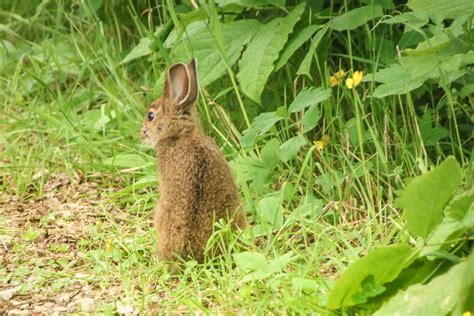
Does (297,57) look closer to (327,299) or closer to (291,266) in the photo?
(291,266)

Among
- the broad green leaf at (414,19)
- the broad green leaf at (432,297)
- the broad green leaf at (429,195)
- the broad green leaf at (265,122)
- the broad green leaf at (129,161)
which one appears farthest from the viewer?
the broad green leaf at (129,161)

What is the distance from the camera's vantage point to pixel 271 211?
4840mm

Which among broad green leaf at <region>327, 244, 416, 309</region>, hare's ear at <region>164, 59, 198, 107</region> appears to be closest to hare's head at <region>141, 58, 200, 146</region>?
hare's ear at <region>164, 59, 198, 107</region>

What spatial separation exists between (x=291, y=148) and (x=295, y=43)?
560 millimetres

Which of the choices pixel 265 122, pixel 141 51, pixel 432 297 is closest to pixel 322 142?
pixel 265 122

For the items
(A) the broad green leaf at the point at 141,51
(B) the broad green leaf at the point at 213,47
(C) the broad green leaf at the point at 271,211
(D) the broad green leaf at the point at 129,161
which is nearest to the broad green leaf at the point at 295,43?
(B) the broad green leaf at the point at 213,47

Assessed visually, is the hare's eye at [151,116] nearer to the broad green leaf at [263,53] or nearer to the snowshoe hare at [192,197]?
the snowshoe hare at [192,197]

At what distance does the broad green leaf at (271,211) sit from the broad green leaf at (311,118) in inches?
14.7

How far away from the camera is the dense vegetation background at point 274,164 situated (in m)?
3.96

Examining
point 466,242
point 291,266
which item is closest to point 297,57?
point 291,266

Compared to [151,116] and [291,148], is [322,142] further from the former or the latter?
[151,116]

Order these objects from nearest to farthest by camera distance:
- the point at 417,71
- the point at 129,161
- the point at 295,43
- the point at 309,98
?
the point at 417,71, the point at 309,98, the point at 295,43, the point at 129,161

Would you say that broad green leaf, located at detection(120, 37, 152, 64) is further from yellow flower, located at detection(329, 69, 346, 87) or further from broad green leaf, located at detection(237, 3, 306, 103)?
yellow flower, located at detection(329, 69, 346, 87)

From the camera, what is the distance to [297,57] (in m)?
5.71
